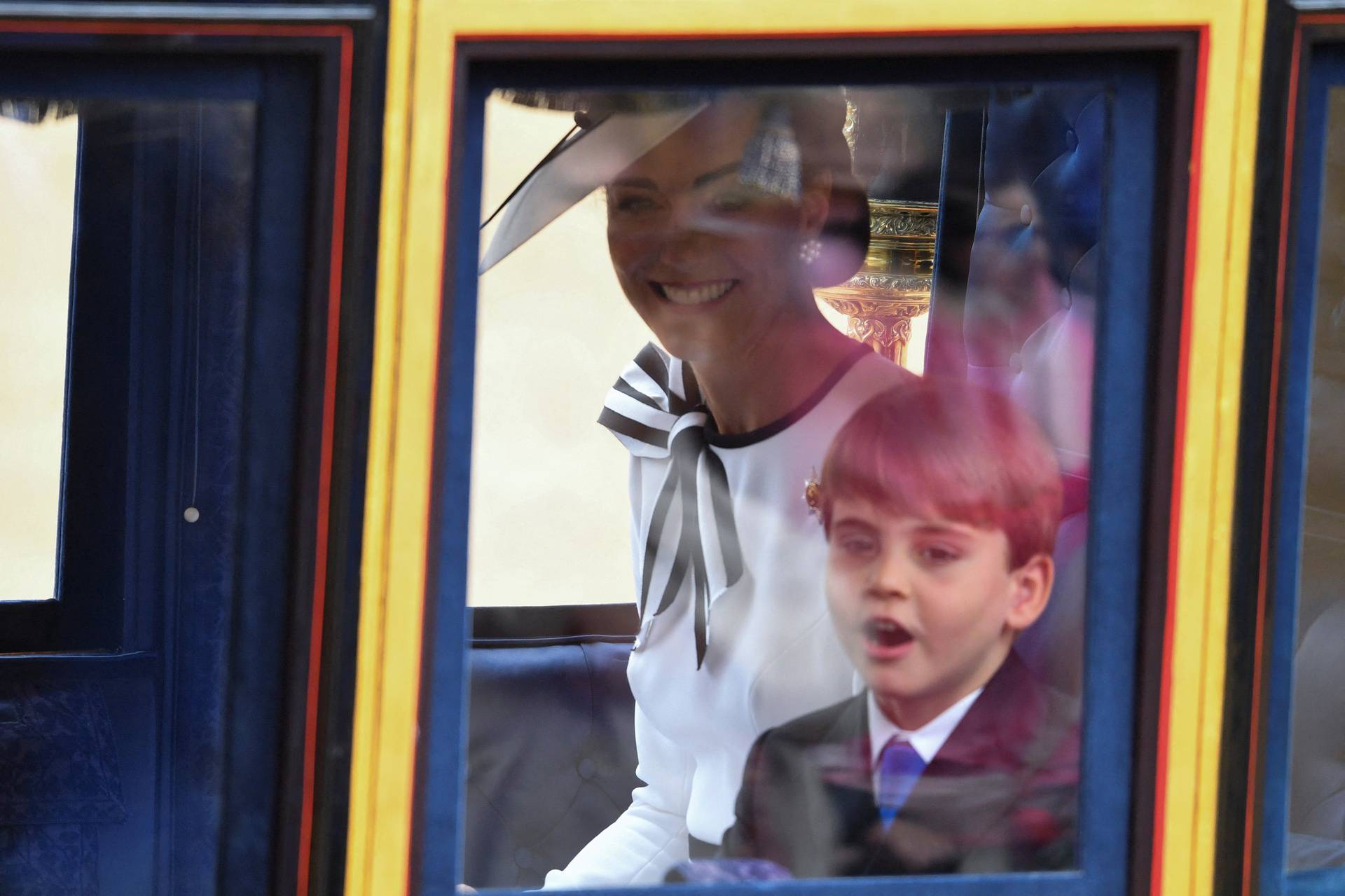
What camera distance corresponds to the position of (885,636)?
137cm

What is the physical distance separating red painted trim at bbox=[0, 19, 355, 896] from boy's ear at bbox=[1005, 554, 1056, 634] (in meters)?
0.62

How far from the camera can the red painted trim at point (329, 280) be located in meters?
1.09

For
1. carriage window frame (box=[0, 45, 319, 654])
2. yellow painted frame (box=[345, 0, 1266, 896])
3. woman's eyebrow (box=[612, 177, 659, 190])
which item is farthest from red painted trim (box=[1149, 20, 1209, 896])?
carriage window frame (box=[0, 45, 319, 654])

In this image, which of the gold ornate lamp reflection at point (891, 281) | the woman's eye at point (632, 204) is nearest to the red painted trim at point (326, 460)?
the woman's eye at point (632, 204)

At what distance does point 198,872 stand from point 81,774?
32cm

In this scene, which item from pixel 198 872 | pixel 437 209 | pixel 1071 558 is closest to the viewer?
pixel 437 209

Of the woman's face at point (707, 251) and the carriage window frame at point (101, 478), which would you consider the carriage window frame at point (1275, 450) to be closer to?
the woman's face at point (707, 251)

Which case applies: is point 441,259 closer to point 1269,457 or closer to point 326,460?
point 326,460

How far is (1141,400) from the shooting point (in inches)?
45.8

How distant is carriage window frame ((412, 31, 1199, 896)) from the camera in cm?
111

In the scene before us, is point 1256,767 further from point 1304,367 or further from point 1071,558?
point 1304,367

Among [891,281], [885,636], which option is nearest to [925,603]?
[885,636]

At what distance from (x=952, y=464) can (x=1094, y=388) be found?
195 millimetres

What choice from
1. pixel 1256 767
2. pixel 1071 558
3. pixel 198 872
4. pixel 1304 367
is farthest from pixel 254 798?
pixel 1304 367
